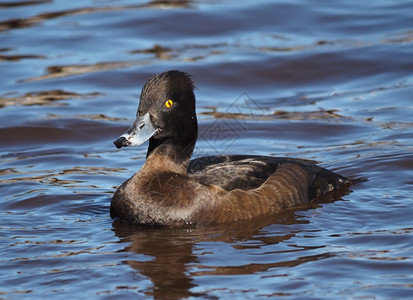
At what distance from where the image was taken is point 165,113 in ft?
24.1

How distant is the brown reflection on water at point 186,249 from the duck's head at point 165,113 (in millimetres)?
846

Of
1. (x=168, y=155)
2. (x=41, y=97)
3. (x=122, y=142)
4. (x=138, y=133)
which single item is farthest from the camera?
(x=41, y=97)

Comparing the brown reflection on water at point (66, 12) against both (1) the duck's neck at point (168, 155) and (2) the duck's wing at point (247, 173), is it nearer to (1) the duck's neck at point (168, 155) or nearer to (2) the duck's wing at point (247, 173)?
(2) the duck's wing at point (247, 173)

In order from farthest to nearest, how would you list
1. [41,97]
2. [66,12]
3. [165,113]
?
1. [66,12]
2. [41,97]
3. [165,113]

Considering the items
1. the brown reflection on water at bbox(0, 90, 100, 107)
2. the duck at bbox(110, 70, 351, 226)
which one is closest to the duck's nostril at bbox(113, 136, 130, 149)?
the duck at bbox(110, 70, 351, 226)

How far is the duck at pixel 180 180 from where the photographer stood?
7227mm

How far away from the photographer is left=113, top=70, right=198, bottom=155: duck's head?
727 centimetres

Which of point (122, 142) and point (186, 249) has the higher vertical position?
point (122, 142)

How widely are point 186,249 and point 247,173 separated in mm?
1184

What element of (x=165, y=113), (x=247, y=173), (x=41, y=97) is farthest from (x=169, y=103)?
(x=41, y=97)

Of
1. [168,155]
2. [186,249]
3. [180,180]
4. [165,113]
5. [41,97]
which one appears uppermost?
[165,113]

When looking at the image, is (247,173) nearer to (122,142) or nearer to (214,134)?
(122,142)

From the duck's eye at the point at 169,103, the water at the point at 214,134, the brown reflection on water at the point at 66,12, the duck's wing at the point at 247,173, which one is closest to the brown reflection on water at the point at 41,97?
the water at the point at 214,134

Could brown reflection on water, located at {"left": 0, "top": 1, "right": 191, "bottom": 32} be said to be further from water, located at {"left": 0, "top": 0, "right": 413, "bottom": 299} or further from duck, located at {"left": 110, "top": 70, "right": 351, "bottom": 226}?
duck, located at {"left": 110, "top": 70, "right": 351, "bottom": 226}
